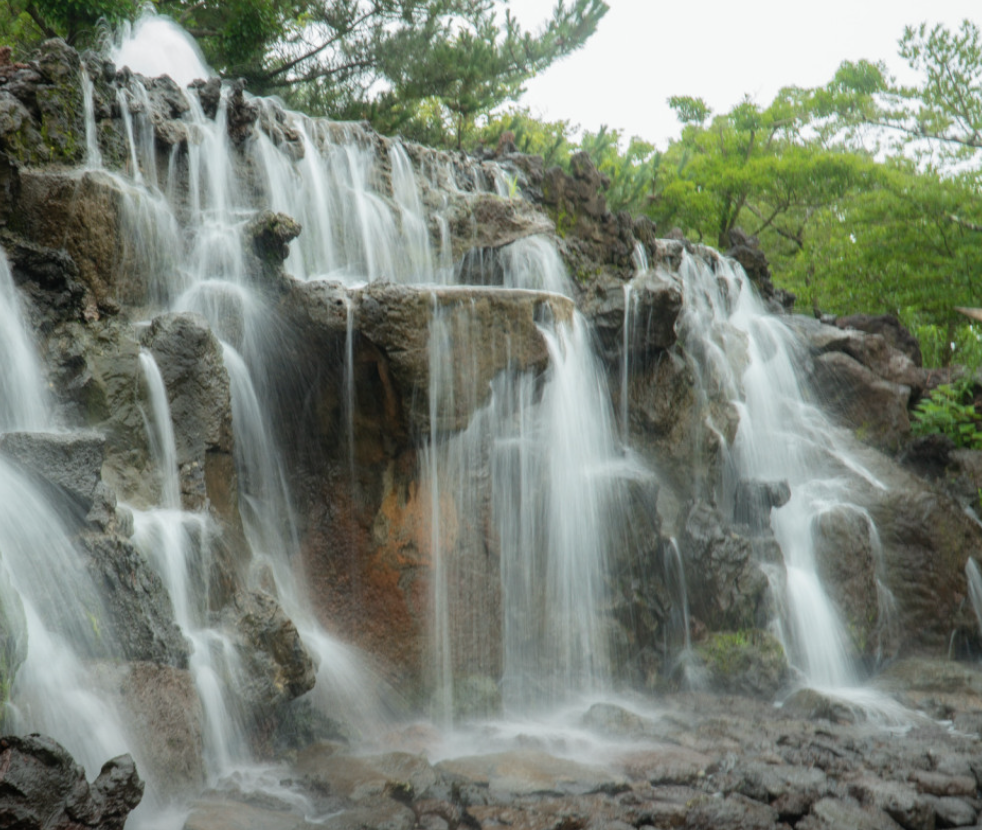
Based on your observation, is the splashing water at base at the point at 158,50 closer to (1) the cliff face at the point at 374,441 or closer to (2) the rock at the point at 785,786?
(1) the cliff face at the point at 374,441

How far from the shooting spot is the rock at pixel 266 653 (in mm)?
5770

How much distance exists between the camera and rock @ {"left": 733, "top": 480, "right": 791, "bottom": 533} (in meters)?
10.2

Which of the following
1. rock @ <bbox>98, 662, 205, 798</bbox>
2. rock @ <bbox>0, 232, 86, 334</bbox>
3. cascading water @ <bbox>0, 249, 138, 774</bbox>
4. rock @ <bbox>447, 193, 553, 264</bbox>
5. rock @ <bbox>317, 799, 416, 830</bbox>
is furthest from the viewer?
rock @ <bbox>447, 193, 553, 264</bbox>

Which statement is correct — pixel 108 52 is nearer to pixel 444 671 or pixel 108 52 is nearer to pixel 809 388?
pixel 444 671

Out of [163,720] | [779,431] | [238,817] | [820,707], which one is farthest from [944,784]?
[779,431]

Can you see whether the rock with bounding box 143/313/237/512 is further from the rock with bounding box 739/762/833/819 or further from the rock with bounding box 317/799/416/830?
the rock with bounding box 739/762/833/819

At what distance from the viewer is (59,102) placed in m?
7.68

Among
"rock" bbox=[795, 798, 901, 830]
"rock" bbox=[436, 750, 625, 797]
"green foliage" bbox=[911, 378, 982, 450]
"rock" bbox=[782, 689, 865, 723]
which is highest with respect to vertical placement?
"green foliage" bbox=[911, 378, 982, 450]

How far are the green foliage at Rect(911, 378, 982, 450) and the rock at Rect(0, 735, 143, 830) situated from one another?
12.9 meters

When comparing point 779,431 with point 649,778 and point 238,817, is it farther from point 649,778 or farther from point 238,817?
point 238,817

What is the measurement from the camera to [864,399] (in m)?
13.4

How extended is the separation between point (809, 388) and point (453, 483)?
26.9 ft

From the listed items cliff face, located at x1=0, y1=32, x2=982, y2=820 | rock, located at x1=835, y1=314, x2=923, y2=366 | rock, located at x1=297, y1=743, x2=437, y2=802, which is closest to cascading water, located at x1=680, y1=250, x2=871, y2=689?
cliff face, located at x1=0, y1=32, x2=982, y2=820

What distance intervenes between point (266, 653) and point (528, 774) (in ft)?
6.81
